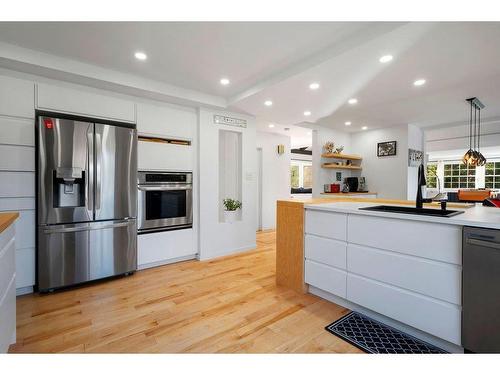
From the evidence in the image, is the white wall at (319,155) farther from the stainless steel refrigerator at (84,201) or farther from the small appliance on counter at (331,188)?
the stainless steel refrigerator at (84,201)

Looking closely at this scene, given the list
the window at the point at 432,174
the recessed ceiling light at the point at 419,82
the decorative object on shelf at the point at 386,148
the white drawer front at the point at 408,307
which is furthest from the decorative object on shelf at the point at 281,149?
the window at the point at 432,174

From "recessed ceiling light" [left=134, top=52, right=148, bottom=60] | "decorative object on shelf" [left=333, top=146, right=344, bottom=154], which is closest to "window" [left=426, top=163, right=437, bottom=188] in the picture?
"decorative object on shelf" [left=333, top=146, right=344, bottom=154]

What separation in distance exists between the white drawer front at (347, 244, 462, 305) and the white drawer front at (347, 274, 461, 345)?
55 mm

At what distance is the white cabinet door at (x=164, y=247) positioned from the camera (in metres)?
3.24

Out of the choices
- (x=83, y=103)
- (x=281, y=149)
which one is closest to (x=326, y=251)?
(x=83, y=103)

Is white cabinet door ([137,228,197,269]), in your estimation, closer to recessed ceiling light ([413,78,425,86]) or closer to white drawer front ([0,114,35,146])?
white drawer front ([0,114,35,146])

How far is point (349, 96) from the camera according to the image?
353 cm

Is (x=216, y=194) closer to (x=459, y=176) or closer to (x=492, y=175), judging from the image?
(x=459, y=176)

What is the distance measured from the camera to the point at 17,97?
97.2 inches

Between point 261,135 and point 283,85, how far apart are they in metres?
2.92

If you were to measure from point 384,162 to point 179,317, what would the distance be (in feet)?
17.6

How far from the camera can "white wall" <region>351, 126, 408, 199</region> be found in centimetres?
531
